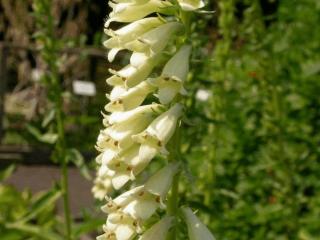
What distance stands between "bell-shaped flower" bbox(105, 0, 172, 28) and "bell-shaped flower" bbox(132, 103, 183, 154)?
262 millimetres

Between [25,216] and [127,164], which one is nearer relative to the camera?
[127,164]

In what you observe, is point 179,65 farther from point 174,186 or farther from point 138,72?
point 174,186

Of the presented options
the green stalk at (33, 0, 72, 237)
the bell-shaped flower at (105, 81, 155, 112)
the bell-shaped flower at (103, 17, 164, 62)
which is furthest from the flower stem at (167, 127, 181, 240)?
the green stalk at (33, 0, 72, 237)

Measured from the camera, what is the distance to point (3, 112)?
12938 millimetres

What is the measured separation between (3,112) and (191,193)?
10.1 meters

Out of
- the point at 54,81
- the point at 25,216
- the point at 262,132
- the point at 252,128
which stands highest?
the point at 54,81

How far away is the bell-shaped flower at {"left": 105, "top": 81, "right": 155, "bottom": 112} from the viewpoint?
69.0 inches

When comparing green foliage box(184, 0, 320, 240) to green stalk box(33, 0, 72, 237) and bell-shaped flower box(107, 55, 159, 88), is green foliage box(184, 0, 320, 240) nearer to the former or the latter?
green stalk box(33, 0, 72, 237)

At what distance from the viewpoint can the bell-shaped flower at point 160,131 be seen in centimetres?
167

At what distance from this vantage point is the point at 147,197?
67.9 inches

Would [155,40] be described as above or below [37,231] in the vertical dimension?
above

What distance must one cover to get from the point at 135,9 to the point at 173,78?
23 centimetres

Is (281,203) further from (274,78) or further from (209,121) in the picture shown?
(209,121)

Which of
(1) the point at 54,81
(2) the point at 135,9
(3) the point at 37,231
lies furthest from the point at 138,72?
(3) the point at 37,231
